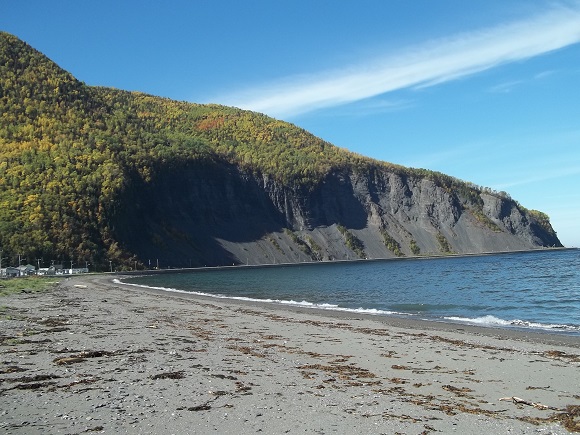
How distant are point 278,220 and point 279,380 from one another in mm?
160288

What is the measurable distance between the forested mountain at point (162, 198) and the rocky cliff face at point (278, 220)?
407 millimetres

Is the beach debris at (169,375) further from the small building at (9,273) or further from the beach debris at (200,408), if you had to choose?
the small building at (9,273)

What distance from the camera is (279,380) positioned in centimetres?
1215

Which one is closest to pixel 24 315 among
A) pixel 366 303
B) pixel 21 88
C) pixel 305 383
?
pixel 305 383

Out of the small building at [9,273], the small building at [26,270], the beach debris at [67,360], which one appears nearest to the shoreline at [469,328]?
the beach debris at [67,360]

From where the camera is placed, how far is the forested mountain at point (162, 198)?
379 feet

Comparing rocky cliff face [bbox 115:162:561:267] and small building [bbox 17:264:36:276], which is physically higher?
rocky cliff face [bbox 115:162:561:267]

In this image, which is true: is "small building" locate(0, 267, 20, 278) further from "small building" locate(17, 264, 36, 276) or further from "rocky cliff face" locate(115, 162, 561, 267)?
"rocky cliff face" locate(115, 162, 561, 267)

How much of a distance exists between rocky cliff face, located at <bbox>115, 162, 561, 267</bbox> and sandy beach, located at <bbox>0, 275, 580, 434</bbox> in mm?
113623

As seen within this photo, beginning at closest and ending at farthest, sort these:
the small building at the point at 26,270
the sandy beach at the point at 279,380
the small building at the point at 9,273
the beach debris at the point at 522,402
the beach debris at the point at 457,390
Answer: the sandy beach at the point at 279,380, the beach debris at the point at 522,402, the beach debris at the point at 457,390, the small building at the point at 9,273, the small building at the point at 26,270

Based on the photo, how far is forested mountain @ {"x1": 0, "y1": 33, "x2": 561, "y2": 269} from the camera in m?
116

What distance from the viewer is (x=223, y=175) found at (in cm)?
16812

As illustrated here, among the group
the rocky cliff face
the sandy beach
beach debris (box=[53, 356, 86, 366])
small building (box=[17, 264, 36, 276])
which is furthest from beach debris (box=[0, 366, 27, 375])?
the rocky cliff face

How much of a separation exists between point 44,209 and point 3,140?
1399 inches
